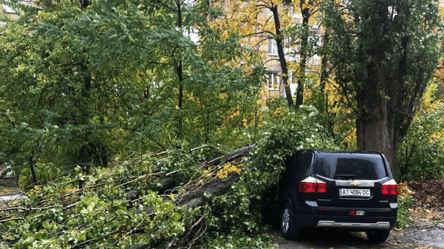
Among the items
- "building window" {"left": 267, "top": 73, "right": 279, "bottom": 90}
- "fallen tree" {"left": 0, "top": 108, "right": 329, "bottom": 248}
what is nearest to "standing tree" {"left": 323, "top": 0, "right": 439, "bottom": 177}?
"building window" {"left": 267, "top": 73, "right": 279, "bottom": 90}

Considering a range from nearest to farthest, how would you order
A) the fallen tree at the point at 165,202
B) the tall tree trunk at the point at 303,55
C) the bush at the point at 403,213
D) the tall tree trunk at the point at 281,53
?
the fallen tree at the point at 165,202
the bush at the point at 403,213
the tall tree trunk at the point at 303,55
the tall tree trunk at the point at 281,53

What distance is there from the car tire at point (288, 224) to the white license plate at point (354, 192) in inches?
36.9

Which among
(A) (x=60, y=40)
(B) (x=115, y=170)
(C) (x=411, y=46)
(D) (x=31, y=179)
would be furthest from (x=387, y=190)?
(D) (x=31, y=179)

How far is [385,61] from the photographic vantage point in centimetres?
1418

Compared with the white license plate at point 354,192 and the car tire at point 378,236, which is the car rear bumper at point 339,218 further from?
the car tire at point 378,236

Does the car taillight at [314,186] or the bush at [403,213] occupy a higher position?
the car taillight at [314,186]

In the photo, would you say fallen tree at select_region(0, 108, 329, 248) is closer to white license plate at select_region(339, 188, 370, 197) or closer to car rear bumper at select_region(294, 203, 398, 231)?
car rear bumper at select_region(294, 203, 398, 231)

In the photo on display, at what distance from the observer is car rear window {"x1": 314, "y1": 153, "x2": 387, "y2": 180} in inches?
357

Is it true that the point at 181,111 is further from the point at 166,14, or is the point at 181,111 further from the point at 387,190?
the point at 387,190

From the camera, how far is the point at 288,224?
9359mm

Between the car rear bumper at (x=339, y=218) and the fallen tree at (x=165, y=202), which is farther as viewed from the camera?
the car rear bumper at (x=339, y=218)

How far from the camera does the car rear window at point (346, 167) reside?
357 inches

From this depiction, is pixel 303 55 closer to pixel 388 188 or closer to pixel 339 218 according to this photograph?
pixel 388 188

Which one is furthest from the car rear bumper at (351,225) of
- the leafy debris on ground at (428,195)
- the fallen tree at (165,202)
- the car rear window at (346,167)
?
the leafy debris on ground at (428,195)
